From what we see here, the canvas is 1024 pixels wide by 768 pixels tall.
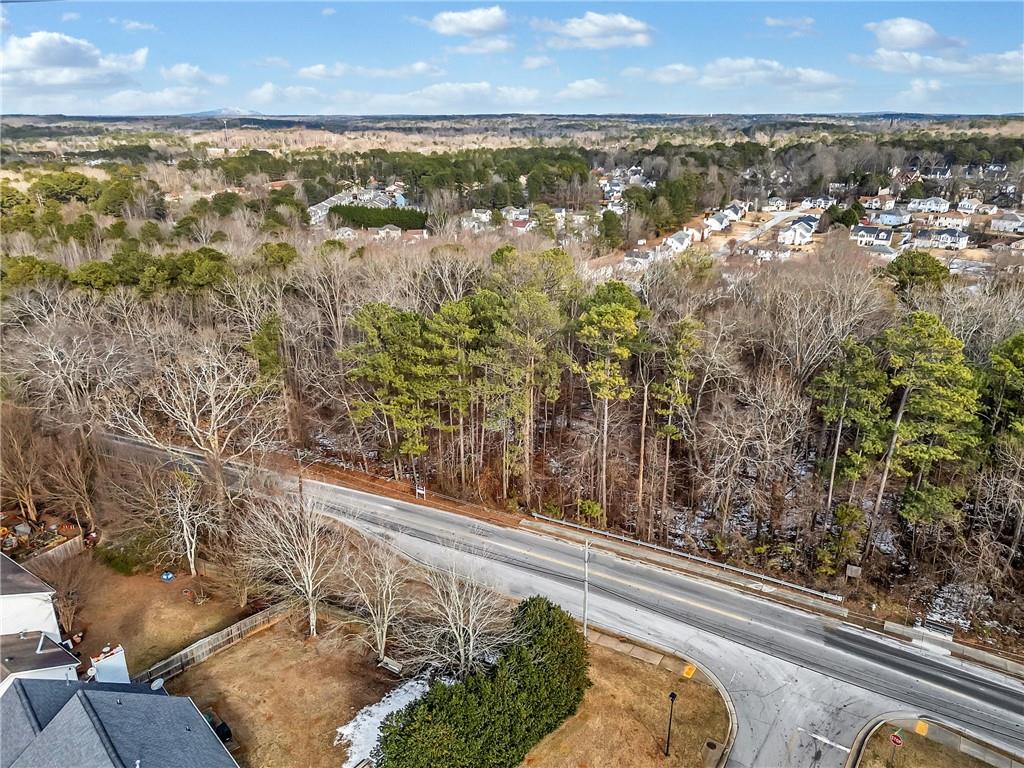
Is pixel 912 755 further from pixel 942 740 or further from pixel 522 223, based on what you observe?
pixel 522 223

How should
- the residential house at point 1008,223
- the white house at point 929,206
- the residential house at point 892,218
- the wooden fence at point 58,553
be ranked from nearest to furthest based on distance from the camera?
1. the wooden fence at point 58,553
2. the residential house at point 1008,223
3. the residential house at point 892,218
4. the white house at point 929,206

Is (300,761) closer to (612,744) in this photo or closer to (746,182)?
(612,744)

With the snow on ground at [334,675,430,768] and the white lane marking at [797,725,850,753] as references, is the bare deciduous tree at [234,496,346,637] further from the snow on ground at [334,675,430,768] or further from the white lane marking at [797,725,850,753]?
the white lane marking at [797,725,850,753]

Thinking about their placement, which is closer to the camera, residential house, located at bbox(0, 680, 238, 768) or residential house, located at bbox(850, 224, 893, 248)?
residential house, located at bbox(0, 680, 238, 768)

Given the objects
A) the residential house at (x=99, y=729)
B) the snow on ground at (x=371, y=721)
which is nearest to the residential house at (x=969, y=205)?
the snow on ground at (x=371, y=721)

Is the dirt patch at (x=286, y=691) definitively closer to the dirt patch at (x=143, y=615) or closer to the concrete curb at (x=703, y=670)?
the dirt patch at (x=143, y=615)

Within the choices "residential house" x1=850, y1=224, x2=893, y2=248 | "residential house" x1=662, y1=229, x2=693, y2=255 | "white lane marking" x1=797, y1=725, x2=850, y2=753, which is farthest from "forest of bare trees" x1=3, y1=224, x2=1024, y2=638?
"residential house" x1=850, y1=224, x2=893, y2=248
